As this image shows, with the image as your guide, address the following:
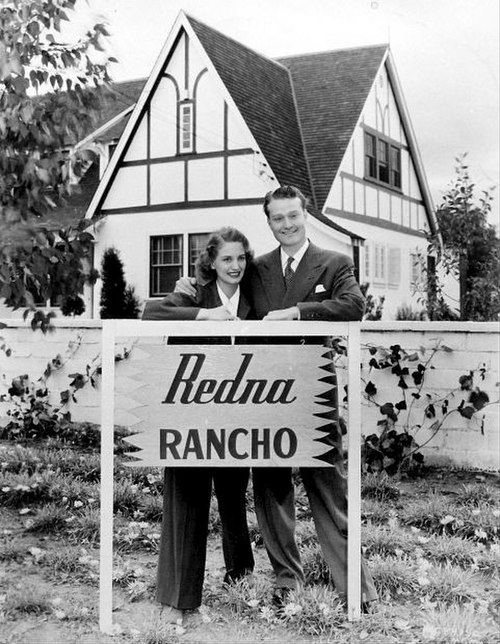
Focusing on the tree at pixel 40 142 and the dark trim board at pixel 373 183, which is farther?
the dark trim board at pixel 373 183

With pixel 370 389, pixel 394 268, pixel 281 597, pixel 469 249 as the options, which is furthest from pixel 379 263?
pixel 281 597

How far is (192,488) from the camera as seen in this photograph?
2.76 m

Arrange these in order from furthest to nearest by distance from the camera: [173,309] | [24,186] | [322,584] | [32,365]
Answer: [32,365] → [322,584] → [173,309] → [24,186]

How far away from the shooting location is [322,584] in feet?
9.90

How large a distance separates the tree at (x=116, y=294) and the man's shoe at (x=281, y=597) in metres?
2.93

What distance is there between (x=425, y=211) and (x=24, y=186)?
4.75 metres

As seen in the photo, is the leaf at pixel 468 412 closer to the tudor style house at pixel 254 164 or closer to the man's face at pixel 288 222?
the tudor style house at pixel 254 164

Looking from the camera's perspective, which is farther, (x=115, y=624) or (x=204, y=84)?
(x=204, y=84)

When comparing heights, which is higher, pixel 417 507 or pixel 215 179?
pixel 215 179

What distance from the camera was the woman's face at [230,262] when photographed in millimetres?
2760

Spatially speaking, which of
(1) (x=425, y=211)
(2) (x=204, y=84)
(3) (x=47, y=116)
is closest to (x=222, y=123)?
(2) (x=204, y=84)

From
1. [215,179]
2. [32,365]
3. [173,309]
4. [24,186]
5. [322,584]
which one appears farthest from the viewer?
[215,179]

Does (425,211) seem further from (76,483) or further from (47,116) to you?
(47,116)

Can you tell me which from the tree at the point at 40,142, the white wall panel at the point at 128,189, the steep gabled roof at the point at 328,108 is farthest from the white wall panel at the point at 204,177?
the tree at the point at 40,142
